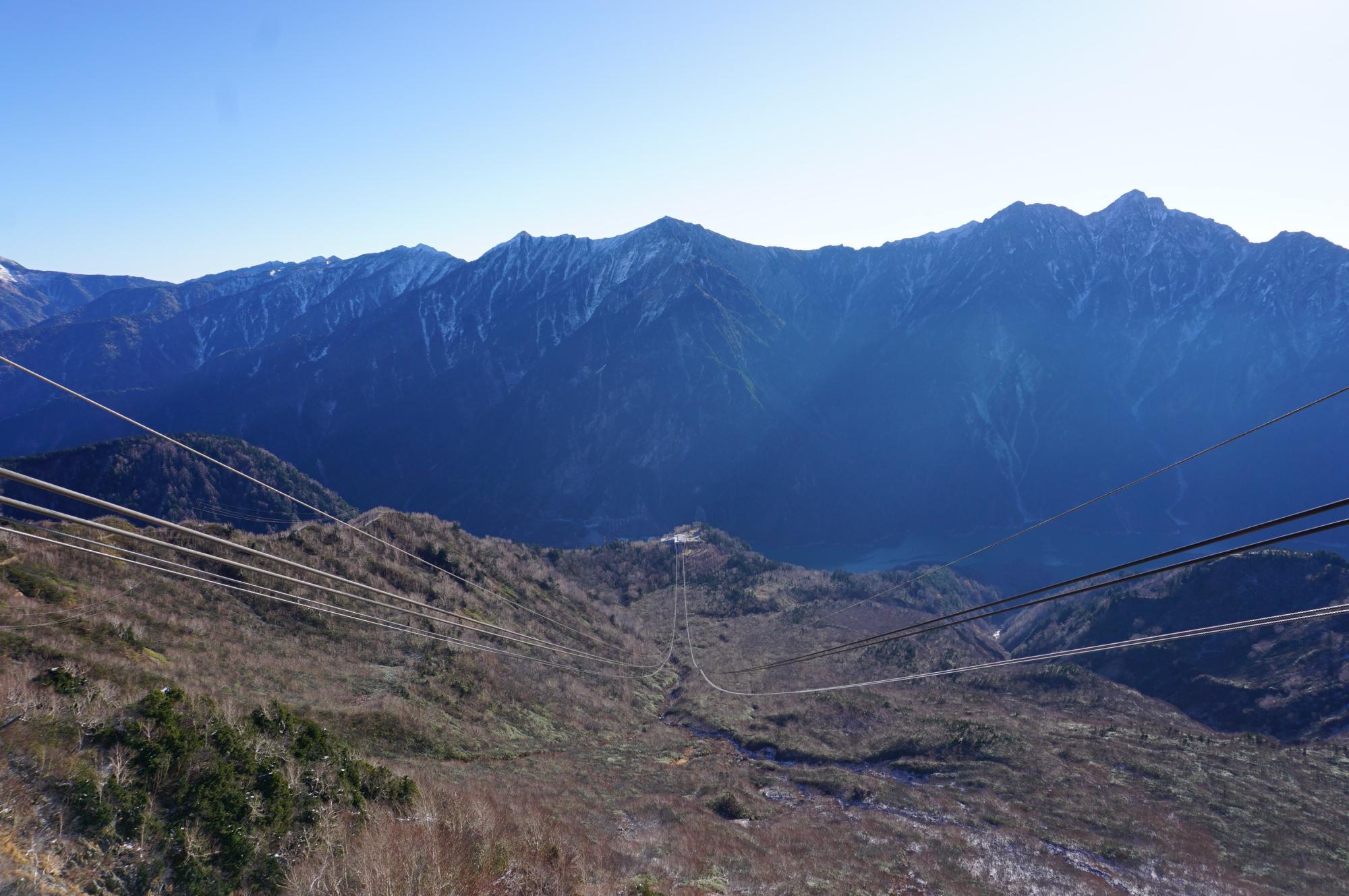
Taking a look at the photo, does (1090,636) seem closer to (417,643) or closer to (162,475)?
(417,643)

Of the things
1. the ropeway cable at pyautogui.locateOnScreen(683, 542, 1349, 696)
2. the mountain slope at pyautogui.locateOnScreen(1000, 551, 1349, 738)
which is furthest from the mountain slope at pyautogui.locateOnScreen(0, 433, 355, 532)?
the mountain slope at pyautogui.locateOnScreen(1000, 551, 1349, 738)

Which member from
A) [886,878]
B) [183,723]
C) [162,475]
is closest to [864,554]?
[162,475]

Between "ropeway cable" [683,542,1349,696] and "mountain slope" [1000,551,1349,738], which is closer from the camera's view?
"ropeway cable" [683,542,1349,696]

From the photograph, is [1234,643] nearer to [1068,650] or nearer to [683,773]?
[1068,650]

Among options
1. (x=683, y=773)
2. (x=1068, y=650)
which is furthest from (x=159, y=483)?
(x=1068, y=650)

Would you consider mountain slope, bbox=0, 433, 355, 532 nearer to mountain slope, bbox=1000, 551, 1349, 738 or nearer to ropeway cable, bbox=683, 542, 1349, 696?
ropeway cable, bbox=683, 542, 1349, 696

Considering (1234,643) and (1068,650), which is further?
(1234,643)
